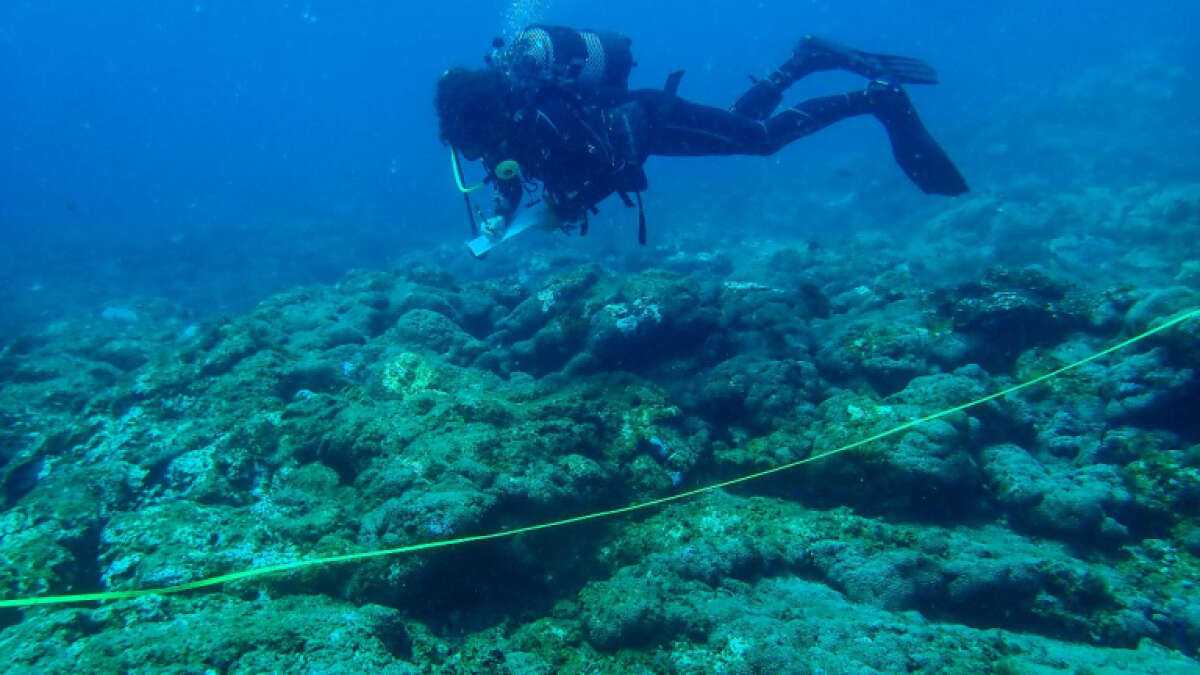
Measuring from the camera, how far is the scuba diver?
17.7ft

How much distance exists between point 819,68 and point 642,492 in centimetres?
696

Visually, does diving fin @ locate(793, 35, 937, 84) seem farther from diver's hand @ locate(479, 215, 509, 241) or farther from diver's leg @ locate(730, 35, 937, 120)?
diver's hand @ locate(479, 215, 509, 241)

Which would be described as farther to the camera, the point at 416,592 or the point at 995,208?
the point at 995,208

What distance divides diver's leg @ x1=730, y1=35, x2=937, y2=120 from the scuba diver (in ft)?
2.07

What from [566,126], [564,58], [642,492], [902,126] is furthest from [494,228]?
[902,126]

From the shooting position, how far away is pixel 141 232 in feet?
110

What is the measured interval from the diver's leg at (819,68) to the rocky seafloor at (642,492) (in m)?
2.59

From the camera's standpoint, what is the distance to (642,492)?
4254 millimetres

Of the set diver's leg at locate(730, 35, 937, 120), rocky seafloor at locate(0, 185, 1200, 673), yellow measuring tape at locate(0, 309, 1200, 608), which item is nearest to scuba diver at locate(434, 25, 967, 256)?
diver's leg at locate(730, 35, 937, 120)

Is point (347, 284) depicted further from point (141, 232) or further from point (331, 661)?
point (141, 232)

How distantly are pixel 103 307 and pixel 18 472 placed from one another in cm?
1354

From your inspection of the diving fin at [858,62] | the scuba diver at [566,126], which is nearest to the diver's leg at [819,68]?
the diving fin at [858,62]

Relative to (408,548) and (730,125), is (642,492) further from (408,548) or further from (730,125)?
(730,125)

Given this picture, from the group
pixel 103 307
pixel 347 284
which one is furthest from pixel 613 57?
pixel 103 307
